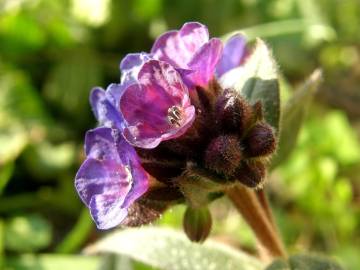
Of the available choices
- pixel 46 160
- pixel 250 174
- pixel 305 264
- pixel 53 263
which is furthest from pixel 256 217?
pixel 46 160

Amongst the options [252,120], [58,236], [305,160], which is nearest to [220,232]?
[305,160]

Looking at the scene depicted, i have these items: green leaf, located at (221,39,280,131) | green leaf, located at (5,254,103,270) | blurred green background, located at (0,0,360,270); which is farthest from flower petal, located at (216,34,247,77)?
green leaf, located at (5,254,103,270)

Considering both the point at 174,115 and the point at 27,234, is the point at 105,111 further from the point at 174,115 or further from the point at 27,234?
the point at 27,234

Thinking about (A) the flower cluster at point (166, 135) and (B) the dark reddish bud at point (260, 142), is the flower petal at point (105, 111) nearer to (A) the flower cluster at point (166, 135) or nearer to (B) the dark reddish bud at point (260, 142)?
(A) the flower cluster at point (166, 135)

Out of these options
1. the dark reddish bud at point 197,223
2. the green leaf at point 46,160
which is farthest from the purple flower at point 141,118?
the green leaf at point 46,160

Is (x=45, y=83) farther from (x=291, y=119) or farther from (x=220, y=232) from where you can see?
(x=291, y=119)
